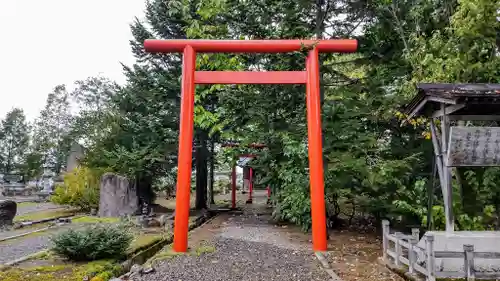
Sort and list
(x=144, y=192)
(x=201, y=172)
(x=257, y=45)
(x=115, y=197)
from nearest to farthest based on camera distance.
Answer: (x=257, y=45)
(x=115, y=197)
(x=144, y=192)
(x=201, y=172)

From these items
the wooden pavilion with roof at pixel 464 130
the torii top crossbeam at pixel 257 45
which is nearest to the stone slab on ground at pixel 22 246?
the torii top crossbeam at pixel 257 45

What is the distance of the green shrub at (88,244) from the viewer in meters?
6.21

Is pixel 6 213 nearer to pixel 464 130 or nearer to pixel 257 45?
pixel 257 45

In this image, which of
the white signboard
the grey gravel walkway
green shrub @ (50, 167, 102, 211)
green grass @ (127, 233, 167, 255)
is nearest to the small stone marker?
green shrub @ (50, 167, 102, 211)

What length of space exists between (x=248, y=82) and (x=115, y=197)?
314 inches

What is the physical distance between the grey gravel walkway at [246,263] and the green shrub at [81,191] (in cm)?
742

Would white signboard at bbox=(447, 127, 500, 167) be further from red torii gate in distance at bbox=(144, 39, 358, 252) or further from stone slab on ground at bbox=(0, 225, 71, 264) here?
stone slab on ground at bbox=(0, 225, 71, 264)

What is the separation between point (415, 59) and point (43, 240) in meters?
9.33

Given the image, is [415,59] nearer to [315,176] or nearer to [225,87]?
[315,176]

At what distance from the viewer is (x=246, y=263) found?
6.62 metres

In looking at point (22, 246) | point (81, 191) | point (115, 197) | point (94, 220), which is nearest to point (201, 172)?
point (115, 197)

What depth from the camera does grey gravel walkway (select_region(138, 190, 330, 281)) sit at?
5707 mm

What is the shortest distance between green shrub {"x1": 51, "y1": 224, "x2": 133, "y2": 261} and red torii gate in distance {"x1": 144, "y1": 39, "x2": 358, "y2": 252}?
4.34 feet

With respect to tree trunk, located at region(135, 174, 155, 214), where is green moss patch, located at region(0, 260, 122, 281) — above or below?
below
